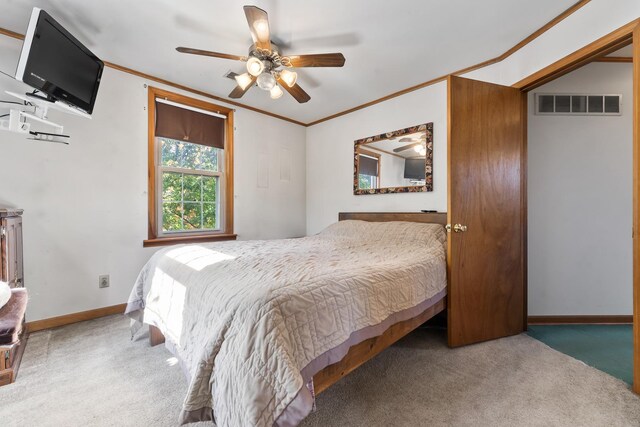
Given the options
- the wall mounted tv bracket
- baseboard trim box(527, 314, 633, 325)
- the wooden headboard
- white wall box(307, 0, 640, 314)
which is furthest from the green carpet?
the wall mounted tv bracket

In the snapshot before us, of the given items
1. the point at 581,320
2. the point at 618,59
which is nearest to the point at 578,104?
the point at 618,59

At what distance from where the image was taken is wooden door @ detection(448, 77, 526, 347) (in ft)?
6.72

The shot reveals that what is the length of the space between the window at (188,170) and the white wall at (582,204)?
338 centimetres

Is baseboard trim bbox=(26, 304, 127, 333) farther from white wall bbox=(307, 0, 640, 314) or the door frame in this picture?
the door frame

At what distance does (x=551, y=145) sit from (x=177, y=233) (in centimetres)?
402

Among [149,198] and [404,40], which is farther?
[149,198]

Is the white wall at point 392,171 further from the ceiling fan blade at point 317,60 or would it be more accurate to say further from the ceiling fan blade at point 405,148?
the ceiling fan blade at point 317,60

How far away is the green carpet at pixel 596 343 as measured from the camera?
1.80 metres

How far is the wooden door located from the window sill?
2.58m

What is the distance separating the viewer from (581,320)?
2.51 metres

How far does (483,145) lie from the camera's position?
2148 mm

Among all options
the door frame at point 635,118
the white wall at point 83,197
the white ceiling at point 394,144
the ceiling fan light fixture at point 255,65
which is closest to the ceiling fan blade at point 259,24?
the ceiling fan light fixture at point 255,65

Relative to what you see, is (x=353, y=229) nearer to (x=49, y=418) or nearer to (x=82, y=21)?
(x=49, y=418)

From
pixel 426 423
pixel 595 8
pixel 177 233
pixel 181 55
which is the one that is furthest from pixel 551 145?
pixel 177 233
